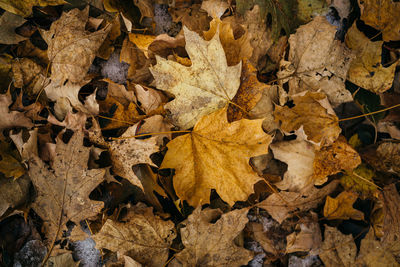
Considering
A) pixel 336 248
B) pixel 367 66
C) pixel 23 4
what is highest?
pixel 23 4

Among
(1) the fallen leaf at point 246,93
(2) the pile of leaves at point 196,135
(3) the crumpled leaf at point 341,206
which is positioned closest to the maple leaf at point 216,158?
(2) the pile of leaves at point 196,135

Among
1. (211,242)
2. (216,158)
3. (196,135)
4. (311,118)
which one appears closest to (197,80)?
(196,135)

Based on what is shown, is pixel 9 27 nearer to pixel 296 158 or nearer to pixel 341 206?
pixel 296 158

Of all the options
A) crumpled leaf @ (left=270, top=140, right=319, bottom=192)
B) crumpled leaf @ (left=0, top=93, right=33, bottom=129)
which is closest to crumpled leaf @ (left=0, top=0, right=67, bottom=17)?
crumpled leaf @ (left=0, top=93, right=33, bottom=129)

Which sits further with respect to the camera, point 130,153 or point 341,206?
point 341,206

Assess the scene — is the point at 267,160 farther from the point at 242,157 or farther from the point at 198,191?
the point at 198,191

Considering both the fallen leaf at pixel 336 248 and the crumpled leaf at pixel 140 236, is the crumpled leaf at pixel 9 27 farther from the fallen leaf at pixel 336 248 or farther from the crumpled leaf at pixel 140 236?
the fallen leaf at pixel 336 248
